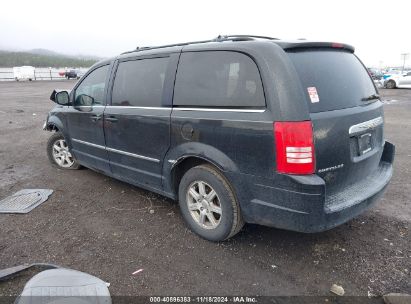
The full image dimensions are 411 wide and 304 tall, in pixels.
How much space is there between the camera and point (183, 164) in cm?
360

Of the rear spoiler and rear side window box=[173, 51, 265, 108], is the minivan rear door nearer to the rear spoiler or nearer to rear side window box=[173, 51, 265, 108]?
rear side window box=[173, 51, 265, 108]

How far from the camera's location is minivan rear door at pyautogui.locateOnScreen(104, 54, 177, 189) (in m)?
3.63

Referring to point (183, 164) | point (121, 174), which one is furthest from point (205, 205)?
point (121, 174)

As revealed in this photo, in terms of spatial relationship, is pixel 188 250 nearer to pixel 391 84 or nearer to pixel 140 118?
pixel 140 118

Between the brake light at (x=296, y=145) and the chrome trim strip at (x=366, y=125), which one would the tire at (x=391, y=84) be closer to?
the chrome trim strip at (x=366, y=125)

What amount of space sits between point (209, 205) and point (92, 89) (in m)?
2.54

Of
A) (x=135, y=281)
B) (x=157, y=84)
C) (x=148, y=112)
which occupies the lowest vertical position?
(x=135, y=281)

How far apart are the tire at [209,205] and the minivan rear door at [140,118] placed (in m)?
0.43

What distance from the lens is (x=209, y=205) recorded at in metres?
3.39

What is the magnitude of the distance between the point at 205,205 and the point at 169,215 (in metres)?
0.80

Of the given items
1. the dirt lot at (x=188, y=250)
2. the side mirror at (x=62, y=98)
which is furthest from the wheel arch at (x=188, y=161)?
the side mirror at (x=62, y=98)

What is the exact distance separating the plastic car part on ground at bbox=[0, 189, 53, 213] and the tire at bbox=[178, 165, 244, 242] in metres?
2.05

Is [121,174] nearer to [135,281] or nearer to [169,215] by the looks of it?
[169,215]

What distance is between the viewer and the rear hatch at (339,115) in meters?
2.76
